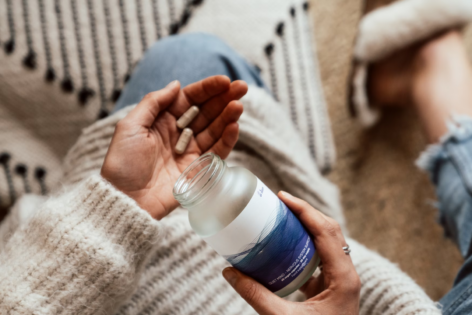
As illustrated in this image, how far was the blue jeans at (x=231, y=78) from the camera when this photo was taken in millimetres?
660

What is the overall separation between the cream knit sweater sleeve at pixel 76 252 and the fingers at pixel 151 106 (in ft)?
0.30

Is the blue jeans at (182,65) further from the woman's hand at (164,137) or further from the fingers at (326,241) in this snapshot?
the fingers at (326,241)

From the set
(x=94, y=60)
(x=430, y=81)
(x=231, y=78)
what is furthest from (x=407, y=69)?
(x=94, y=60)

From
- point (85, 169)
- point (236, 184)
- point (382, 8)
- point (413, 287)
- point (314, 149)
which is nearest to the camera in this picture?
point (236, 184)

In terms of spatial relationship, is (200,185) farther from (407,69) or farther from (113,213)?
(407,69)

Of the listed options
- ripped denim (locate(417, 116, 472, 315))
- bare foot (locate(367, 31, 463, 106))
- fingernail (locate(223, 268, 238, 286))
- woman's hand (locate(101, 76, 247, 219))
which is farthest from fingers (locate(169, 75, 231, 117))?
bare foot (locate(367, 31, 463, 106))

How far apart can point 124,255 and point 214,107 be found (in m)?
0.24


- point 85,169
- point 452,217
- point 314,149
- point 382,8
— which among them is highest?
point 382,8

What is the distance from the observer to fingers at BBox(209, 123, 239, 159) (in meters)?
0.54

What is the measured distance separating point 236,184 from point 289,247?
9 cm

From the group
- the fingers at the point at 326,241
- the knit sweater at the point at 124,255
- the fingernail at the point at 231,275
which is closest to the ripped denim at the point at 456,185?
the knit sweater at the point at 124,255

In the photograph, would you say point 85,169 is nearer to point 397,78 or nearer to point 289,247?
point 289,247

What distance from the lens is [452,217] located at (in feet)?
2.31

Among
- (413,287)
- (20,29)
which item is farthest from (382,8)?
(20,29)
